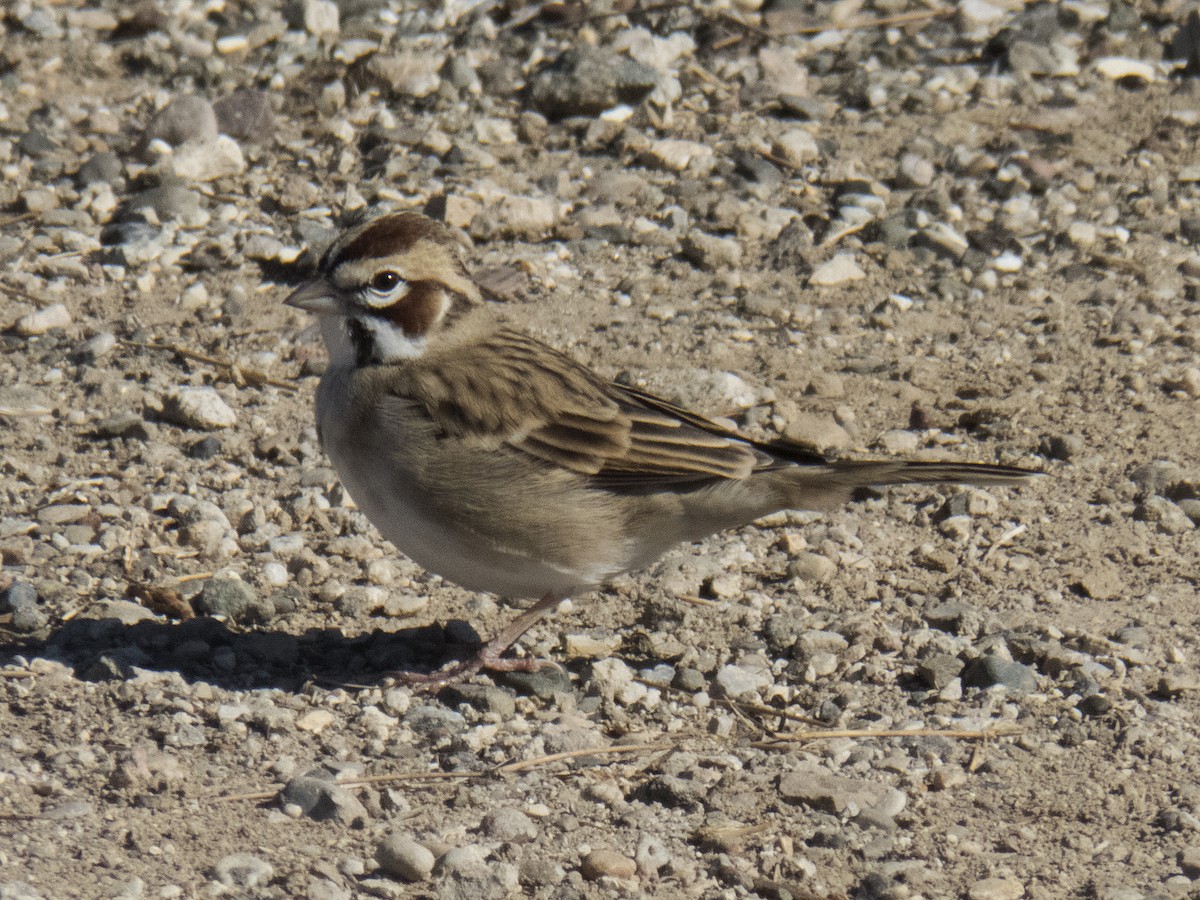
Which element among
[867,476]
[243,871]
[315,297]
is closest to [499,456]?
[315,297]

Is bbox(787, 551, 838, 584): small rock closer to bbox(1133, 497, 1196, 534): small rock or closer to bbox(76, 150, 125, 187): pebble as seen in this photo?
bbox(1133, 497, 1196, 534): small rock

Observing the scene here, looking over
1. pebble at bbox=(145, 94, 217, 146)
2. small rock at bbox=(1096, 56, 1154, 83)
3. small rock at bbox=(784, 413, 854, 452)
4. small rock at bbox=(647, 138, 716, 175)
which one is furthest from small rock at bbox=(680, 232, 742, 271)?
small rock at bbox=(1096, 56, 1154, 83)

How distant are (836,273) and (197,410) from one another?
9.98 ft

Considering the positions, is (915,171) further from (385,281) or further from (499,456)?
(499,456)

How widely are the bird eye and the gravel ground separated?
3.54 feet

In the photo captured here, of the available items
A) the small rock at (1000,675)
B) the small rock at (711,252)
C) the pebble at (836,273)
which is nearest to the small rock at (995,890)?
the small rock at (1000,675)

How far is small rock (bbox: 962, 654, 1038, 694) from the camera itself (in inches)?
211

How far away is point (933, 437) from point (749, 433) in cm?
75

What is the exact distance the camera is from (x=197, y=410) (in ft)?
21.8

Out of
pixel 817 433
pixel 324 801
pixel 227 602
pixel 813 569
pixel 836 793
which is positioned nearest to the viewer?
pixel 324 801

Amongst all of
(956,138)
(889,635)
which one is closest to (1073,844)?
(889,635)

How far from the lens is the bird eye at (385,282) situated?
551 cm

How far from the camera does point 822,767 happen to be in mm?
4996

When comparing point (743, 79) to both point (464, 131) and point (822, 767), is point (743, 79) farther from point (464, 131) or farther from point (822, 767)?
point (822, 767)
